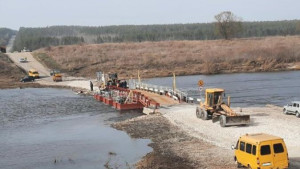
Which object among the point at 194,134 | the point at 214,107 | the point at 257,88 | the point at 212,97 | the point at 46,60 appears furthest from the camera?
the point at 46,60

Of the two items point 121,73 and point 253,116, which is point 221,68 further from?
point 253,116

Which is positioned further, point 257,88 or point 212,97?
point 257,88

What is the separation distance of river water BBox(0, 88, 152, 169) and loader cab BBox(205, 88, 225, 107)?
6653 mm

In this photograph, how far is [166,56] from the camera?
117 metres

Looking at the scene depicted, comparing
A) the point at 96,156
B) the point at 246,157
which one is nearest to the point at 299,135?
the point at 246,157

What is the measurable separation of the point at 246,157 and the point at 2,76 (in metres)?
82.6

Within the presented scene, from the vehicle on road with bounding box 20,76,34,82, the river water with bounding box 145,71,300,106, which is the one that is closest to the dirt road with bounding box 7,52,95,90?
the vehicle on road with bounding box 20,76,34,82

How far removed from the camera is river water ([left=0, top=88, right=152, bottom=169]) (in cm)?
3012

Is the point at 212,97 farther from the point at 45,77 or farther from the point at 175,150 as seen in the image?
the point at 45,77

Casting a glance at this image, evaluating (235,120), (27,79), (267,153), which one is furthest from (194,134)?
(27,79)

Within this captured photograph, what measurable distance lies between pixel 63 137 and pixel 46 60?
265 feet

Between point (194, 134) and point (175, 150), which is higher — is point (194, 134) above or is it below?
above

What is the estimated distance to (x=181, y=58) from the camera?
11300 cm

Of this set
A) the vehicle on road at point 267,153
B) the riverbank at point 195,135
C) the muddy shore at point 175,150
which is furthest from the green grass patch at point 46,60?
the vehicle on road at point 267,153
